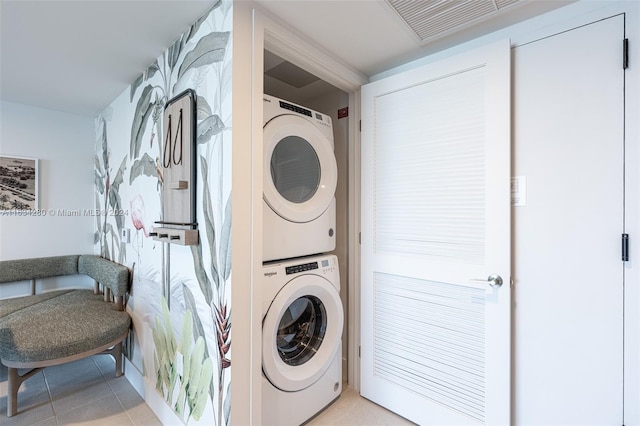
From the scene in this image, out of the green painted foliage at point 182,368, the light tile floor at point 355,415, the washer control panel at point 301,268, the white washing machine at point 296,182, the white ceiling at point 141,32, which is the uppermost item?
the white ceiling at point 141,32

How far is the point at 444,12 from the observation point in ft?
4.57

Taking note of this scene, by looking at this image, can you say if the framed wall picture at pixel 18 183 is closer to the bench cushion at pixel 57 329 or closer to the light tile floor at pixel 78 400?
the bench cushion at pixel 57 329

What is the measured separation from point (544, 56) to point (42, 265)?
4.03 meters

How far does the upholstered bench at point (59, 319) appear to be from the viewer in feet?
5.77

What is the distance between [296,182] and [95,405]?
6.58 feet

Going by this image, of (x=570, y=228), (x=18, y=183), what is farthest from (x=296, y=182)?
(x=18, y=183)

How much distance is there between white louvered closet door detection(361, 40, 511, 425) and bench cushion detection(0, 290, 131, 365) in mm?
1780

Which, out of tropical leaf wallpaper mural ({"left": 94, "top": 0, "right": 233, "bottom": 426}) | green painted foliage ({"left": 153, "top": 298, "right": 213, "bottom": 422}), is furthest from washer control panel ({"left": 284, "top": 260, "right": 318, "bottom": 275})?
green painted foliage ({"left": 153, "top": 298, "right": 213, "bottom": 422})

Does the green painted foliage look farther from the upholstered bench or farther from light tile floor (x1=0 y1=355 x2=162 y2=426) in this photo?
the upholstered bench

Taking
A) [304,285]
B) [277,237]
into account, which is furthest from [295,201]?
[304,285]

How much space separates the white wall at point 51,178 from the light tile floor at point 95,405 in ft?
3.50

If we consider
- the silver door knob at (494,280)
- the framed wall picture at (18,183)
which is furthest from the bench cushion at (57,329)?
the silver door knob at (494,280)

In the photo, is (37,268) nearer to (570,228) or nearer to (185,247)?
(185,247)

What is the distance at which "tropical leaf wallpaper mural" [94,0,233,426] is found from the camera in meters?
1.33
